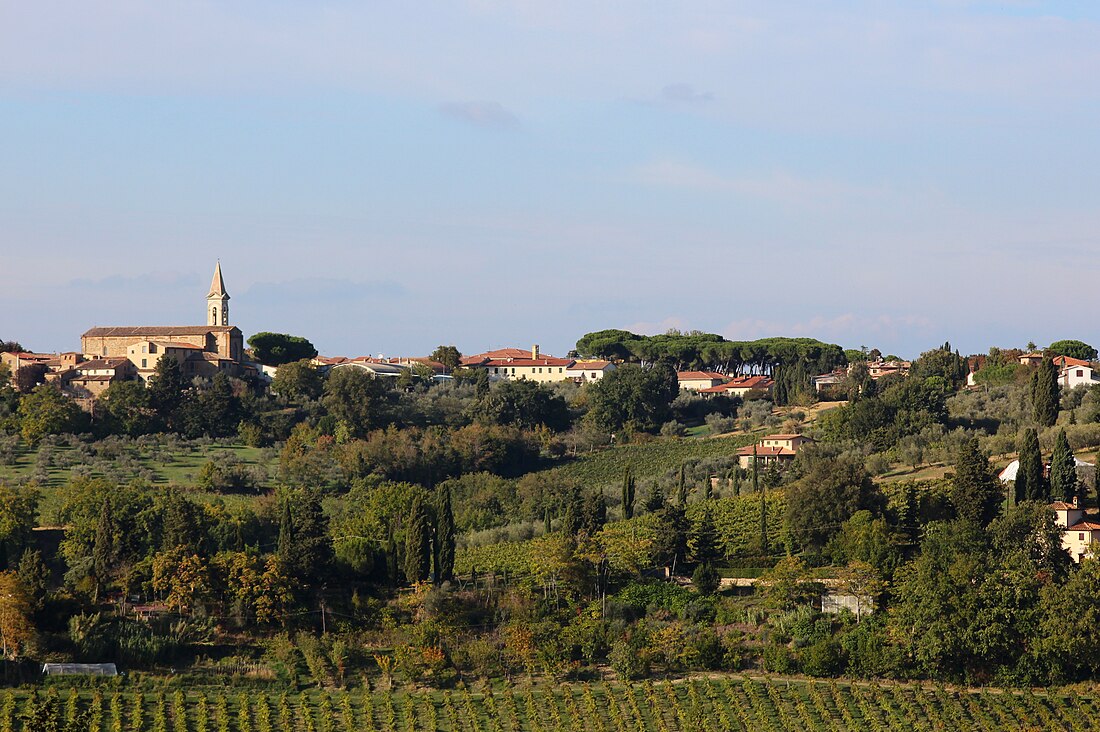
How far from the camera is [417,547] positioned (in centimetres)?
4994

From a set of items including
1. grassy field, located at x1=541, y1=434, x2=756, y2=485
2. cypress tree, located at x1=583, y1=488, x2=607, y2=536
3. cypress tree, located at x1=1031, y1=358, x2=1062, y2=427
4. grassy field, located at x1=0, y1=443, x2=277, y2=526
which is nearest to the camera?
cypress tree, located at x1=583, y1=488, x2=607, y2=536

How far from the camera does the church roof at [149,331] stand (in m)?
101

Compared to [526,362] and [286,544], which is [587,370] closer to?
[526,362]

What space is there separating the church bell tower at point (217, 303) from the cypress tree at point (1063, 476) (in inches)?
2801

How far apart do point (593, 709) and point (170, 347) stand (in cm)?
6255

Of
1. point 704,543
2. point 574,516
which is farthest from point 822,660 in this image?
point 574,516

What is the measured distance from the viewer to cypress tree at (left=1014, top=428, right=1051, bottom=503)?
52781 millimetres

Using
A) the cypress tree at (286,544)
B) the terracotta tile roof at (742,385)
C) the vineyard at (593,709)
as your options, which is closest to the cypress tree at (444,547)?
the cypress tree at (286,544)

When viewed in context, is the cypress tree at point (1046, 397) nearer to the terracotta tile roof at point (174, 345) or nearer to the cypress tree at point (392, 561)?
the cypress tree at point (392, 561)

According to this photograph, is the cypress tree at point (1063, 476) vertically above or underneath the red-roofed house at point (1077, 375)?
underneath

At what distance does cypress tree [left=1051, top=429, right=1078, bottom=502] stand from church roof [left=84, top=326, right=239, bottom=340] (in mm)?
60690

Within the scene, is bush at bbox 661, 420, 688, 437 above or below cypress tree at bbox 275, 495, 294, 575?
above

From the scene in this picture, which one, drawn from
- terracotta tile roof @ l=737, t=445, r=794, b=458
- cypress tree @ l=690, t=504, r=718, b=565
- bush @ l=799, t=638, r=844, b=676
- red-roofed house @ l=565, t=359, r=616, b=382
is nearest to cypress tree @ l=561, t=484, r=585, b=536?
cypress tree @ l=690, t=504, r=718, b=565

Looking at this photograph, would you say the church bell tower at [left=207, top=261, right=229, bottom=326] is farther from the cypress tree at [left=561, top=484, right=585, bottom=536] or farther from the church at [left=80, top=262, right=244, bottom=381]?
the cypress tree at [left=561, top=484, right=585, bottom=536]
